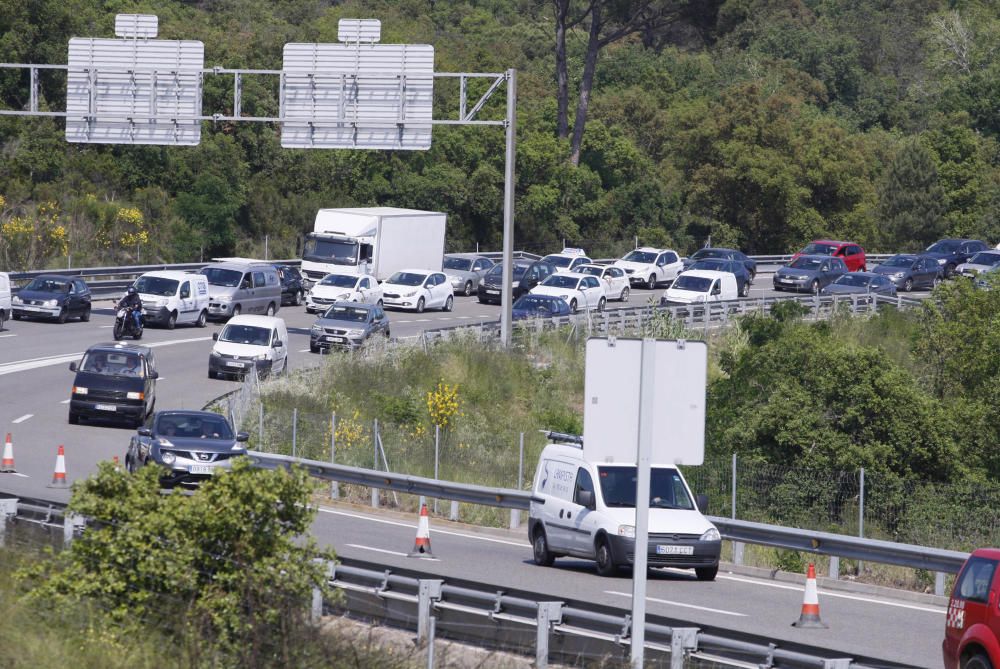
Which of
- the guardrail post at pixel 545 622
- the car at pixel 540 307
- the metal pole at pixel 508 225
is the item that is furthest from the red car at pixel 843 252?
the guardrail post at pixel 545 622

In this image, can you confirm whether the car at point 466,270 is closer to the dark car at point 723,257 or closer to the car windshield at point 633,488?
the dark car at point 723,257

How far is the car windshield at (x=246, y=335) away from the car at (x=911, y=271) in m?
32.1

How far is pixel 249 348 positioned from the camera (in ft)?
125

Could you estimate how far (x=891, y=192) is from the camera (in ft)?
274

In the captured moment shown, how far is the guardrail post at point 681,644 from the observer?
1061 centimetres

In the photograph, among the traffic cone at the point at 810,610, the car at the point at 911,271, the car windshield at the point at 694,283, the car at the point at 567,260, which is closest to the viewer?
the traffic cone at the point at 810,610

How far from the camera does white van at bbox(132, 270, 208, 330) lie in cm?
4547

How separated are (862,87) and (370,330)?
74656mm

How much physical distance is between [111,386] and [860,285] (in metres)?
34.5

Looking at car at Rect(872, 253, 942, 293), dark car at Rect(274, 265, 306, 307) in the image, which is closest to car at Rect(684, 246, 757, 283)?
car at Rect(872, 253, 942, 293)

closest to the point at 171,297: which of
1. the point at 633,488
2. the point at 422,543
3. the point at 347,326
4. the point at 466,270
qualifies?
the point at 347,326

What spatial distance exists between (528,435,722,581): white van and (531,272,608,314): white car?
107 feet

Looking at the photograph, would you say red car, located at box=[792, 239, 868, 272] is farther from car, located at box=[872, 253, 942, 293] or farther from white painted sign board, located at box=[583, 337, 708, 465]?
white painted sign board, located at box=[583, 337, 708, 465]

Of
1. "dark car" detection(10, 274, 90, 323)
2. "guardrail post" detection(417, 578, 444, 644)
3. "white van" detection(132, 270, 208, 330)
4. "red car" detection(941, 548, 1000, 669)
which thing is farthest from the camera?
"white van" detection(132, 270, 208, 330)
